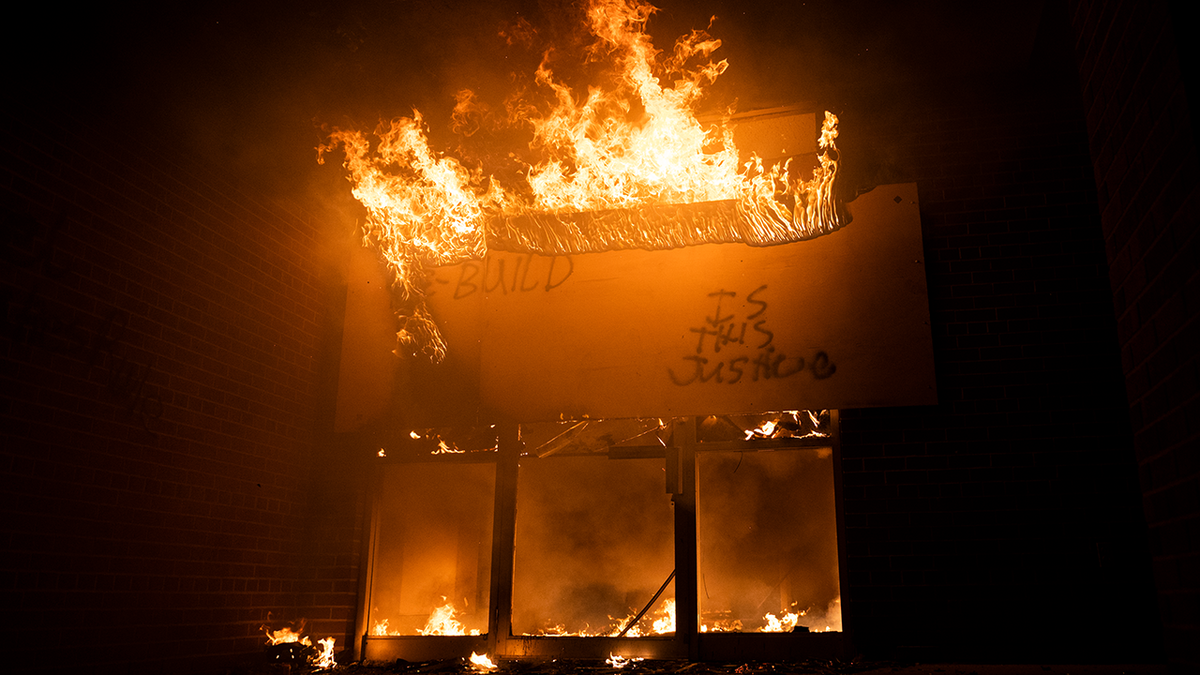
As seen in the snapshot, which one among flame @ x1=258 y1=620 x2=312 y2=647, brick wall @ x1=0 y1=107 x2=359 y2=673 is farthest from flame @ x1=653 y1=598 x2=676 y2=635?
flame @ x1=258 y1=620 x2=312 y2=647

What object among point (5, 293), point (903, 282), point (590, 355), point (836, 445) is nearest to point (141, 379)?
point (5, 293)

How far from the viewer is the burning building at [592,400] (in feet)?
14.6

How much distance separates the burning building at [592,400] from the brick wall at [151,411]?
0.02 metres

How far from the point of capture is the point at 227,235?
557cm

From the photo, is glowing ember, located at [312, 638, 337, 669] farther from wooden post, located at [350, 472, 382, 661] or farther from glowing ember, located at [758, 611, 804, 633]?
glowing ember, located at [758, 611, 804, 633]

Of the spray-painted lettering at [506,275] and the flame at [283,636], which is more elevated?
the spray-painted lettering at [506,275]

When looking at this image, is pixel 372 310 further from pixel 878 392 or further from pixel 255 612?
A: pixel 878 392

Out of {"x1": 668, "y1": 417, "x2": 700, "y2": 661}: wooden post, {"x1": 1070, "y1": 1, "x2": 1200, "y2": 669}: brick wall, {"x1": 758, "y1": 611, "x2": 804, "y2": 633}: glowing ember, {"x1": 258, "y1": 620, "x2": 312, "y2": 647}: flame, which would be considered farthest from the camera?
{"x1": 258, "y1": 620, "x2": 312, "y2": 647}: flame

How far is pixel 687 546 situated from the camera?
5.21m

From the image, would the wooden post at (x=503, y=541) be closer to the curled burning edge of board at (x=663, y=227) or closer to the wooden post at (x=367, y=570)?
the wooden post at (x=367, y=570)

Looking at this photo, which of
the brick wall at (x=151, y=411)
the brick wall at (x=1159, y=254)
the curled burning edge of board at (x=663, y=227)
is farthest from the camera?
the curled burning edge of board at (x=663, y=227)

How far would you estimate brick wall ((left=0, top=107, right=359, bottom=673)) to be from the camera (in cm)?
409

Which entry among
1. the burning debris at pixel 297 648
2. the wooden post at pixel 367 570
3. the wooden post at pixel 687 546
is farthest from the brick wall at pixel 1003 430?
the burning debris at pixel 297 648

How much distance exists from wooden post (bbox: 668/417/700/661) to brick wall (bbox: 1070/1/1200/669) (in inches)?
129
